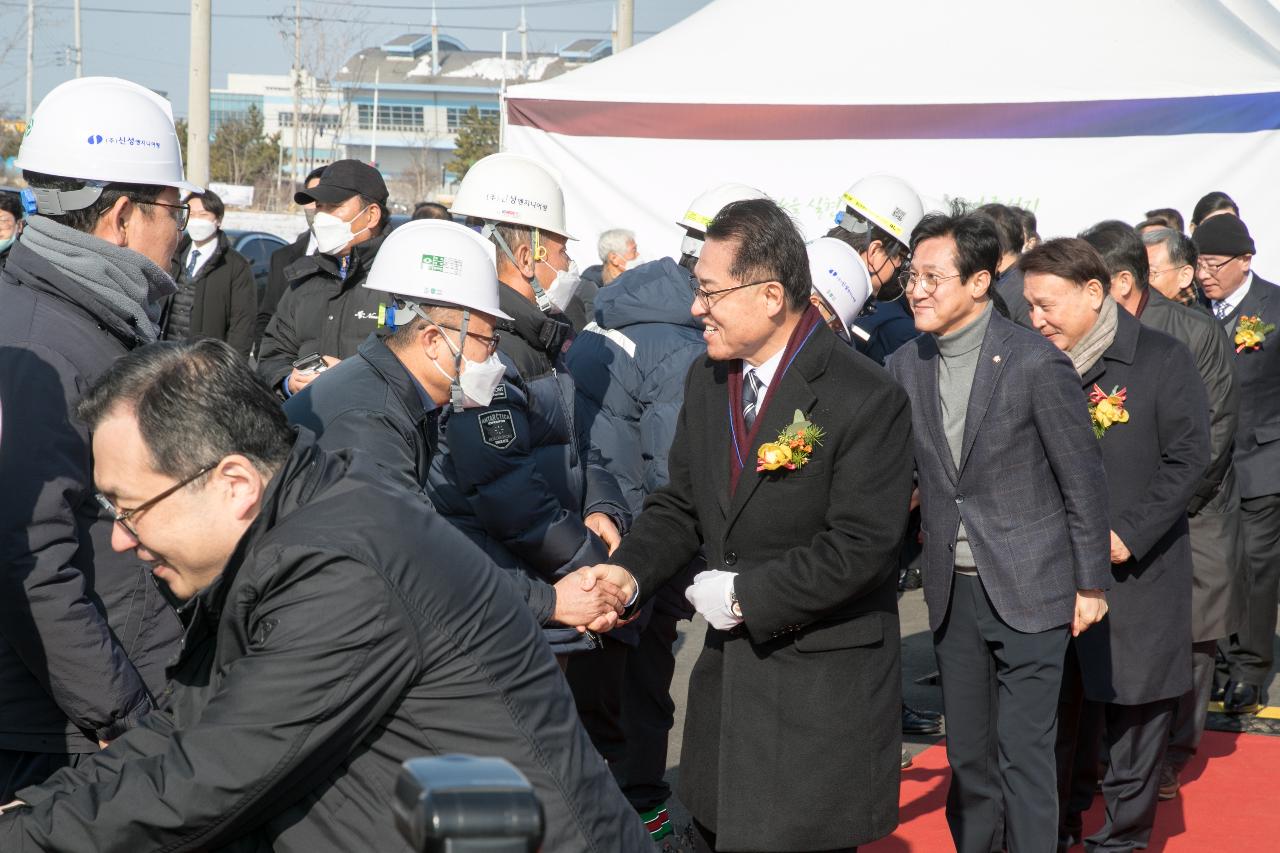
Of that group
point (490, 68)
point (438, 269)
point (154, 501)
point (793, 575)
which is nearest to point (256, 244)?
point (438, 269)

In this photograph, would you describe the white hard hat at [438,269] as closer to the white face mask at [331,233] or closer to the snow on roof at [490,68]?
the white face mask at [331,233]

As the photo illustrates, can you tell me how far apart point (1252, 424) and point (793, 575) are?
4379mm

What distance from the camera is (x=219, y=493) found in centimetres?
219

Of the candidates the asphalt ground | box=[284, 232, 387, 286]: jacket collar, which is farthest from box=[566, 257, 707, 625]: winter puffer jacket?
box=[284, 232, 387, 286]: jacket collar

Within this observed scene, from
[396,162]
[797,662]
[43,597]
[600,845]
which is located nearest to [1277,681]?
[797,662]

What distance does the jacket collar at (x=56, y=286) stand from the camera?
3.03 metres

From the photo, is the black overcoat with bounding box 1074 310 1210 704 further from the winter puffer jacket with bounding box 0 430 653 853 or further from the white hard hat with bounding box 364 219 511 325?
the winter puffer jacket with bounding box 0 430 653 853

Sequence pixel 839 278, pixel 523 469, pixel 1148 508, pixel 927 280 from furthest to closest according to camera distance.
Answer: pixel 839 278 → pixel 1148 508 → pixel 927 280 → pixel 523 469

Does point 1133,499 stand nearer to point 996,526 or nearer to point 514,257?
point 996,526

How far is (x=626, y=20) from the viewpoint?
730 inches

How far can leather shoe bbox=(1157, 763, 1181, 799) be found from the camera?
5566 mm

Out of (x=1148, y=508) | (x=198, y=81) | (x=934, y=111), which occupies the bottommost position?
(x=1148, y=508)

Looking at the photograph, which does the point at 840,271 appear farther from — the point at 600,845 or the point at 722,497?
the point at 600,845

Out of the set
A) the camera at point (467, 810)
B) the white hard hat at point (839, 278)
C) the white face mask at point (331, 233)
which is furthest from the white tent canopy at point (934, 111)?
the camera at point (467, 810)
